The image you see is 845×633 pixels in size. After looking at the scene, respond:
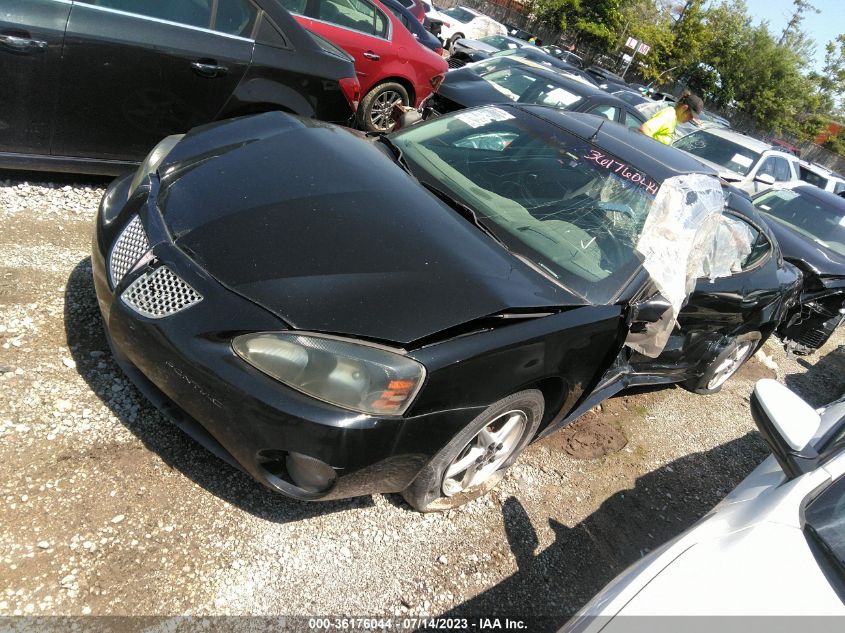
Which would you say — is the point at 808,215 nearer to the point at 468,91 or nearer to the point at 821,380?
the point at 821,380

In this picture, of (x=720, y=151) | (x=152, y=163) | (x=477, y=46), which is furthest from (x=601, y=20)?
(x=152, y=163)

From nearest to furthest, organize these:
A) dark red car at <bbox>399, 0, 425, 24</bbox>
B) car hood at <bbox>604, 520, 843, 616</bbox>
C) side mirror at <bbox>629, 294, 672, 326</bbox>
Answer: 1. car hood at <bbox>604, 520, 843, 616</bbox>
2. side mirror at <bbox>629, 294, 672, 326</bbox>
3. dark red car at <bbox>399, 0, 425, 24</bbox>

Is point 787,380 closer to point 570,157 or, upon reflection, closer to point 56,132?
point 570,157

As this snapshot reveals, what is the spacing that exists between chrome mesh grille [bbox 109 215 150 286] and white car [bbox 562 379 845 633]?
203 cm

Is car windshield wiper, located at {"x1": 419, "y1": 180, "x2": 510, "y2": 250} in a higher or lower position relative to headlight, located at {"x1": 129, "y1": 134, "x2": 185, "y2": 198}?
higher

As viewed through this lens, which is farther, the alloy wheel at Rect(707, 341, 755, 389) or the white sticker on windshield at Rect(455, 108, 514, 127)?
the alloy wheel at Rect(707, 341, 755, 389)

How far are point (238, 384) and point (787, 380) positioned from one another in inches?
237

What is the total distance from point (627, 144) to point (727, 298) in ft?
3.81

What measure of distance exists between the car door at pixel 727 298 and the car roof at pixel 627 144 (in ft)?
1.56

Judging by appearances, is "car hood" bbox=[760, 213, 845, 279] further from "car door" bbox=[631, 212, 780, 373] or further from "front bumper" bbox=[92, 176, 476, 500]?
"front bumper" bbox=[92, 176, 476, 500]

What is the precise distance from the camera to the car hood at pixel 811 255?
588 centimetres

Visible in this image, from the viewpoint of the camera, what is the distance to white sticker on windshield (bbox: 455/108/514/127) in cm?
358

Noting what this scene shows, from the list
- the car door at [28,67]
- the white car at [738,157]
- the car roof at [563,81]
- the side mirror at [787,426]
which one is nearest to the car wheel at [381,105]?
the car roof at [563,81]

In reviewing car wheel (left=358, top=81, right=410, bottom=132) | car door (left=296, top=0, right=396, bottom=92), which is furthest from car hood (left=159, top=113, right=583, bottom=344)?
car wheel (left=358, top=81, right=410, bottom=132)
